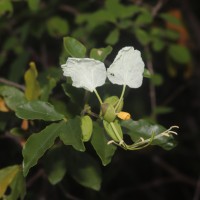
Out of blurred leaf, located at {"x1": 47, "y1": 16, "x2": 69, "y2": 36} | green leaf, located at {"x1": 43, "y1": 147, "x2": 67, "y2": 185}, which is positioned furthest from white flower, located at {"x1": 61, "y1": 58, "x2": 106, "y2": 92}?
blurred leaf, located at {"x1": 47, "y1": 16, "x2": 69, "y2": 36}

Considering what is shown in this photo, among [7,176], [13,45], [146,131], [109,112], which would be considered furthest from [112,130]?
[13,45]

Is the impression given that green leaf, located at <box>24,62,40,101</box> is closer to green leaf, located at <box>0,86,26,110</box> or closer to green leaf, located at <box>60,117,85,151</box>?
green leaf, located at <box>0,86,26,110</box>

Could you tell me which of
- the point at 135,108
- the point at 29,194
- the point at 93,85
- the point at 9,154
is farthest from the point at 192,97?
the point at 93,85

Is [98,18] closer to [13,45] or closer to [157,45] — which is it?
[157,45]

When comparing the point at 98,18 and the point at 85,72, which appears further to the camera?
the point at 98,18

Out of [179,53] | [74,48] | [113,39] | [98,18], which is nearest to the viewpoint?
[74,48]

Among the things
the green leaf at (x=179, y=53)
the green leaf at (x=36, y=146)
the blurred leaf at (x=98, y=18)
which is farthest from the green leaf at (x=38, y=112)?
the green leaf at (x=179, y=53)
